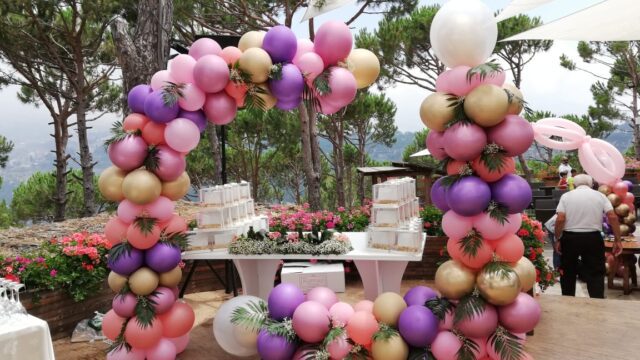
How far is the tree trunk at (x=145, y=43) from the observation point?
17.8 ft

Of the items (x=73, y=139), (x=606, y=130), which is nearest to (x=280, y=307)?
(x=73, y=139)

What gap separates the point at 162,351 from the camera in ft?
11.8

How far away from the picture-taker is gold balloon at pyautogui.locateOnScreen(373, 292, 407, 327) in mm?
3170

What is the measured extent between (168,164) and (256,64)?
98cm

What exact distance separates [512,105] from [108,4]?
460 inches

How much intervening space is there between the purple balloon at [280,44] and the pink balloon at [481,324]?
7.08ft

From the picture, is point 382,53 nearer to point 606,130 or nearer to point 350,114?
point 350,114

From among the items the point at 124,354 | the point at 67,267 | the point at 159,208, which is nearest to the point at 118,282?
the point at 124,354

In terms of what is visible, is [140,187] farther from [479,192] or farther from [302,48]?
[479,192]

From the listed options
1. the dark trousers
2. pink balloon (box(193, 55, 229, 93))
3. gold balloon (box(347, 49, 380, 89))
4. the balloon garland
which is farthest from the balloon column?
the dark trousers

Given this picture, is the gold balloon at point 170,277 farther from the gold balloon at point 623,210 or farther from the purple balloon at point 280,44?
the gold balloon at point 623,210

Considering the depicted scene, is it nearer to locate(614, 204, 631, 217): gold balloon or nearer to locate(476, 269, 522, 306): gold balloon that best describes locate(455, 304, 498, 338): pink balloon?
locate(476, 269, 522, 306): gold balloon

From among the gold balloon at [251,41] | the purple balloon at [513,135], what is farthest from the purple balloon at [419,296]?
the gold balloon at [251,41]

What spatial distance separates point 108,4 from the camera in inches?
466
